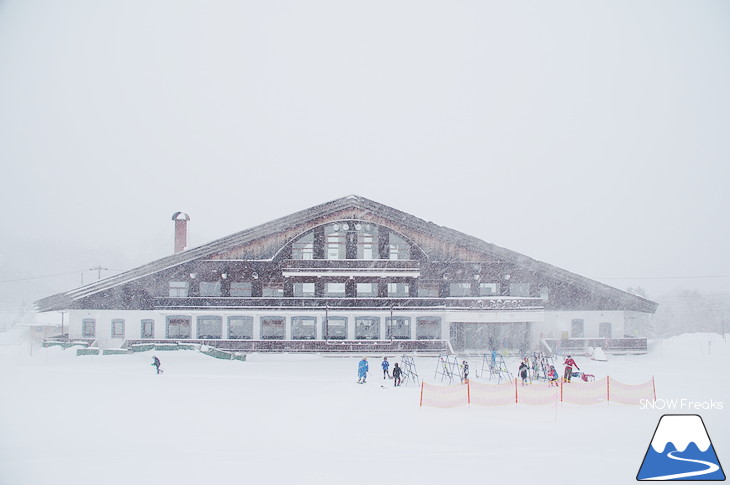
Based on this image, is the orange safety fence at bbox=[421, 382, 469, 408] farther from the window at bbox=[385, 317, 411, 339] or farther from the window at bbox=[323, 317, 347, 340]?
the window at bbox=[323, 317, 347, 340]

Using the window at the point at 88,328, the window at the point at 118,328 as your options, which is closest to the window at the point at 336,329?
the window at the point at 118,328

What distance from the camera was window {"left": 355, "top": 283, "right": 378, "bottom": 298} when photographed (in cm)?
4041

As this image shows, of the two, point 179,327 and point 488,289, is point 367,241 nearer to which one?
point 488,289

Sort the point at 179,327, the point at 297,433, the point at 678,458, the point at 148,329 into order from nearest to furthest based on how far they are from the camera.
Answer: the point at 678,458, the point at 297,433, the point at 148,329, the point at 179,327

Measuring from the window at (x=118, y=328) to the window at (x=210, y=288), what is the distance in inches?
228

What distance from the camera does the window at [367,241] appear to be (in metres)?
40.2

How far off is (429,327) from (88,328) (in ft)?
78.5

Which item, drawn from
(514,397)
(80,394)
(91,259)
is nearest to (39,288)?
(91,259)

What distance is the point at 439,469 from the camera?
1441 centimetres

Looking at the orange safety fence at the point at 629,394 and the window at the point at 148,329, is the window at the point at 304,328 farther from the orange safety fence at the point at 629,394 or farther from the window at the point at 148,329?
the orange safety fence at the point at 629,394

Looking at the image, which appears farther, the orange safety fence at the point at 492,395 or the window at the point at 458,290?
the window at the point at 458,290

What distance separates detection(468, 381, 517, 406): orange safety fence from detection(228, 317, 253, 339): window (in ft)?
69.0

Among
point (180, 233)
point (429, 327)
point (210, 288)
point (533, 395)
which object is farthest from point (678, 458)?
point (180, 233)

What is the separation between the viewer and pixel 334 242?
40312 mm
